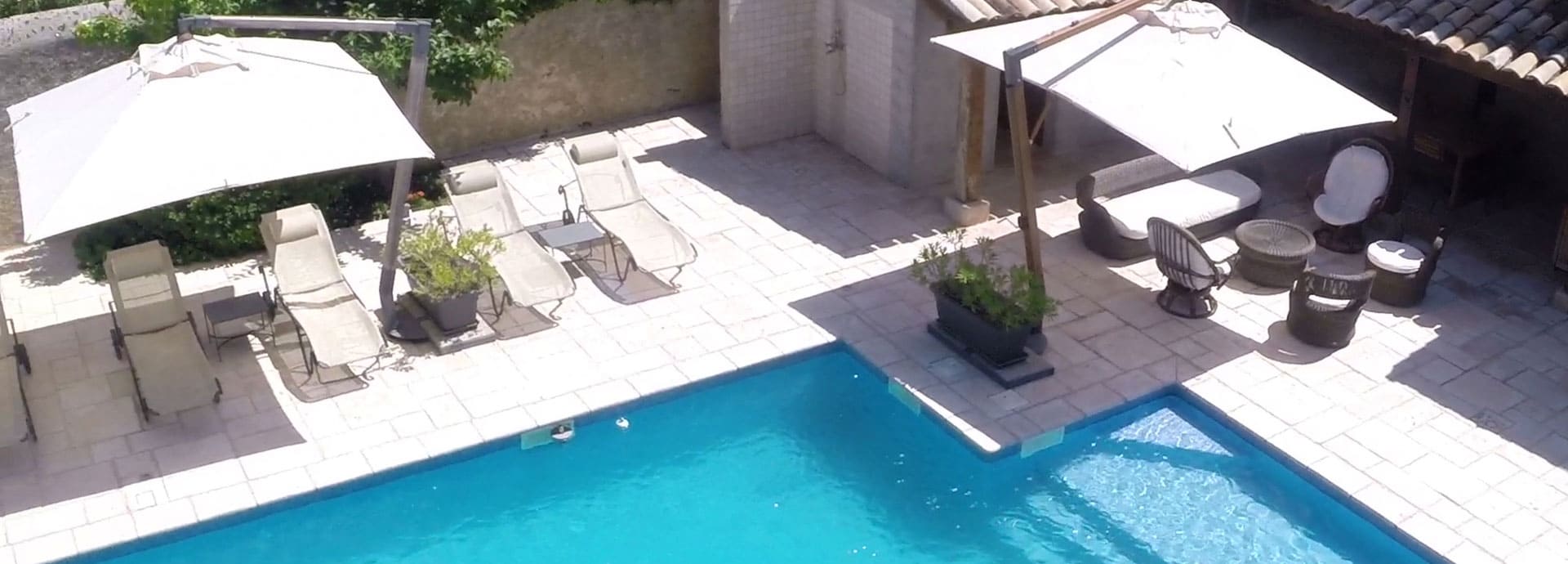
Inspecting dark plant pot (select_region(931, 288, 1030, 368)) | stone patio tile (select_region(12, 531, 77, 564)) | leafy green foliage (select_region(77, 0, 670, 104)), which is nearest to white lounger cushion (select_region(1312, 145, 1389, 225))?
dark plant pot (select_region(931, 288, 1030, 368))

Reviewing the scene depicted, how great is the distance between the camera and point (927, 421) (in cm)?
1093

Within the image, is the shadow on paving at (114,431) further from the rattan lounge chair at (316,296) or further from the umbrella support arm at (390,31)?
the umbrella support arm at (390,31)

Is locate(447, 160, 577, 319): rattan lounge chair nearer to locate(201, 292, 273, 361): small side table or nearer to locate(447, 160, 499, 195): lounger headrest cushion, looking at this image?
locate(447, 160, 499, 195): lounger headrest cushion

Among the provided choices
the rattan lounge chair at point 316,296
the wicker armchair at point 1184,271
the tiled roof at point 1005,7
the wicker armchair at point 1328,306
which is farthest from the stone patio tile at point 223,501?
the wicker armchair at point 1328,306

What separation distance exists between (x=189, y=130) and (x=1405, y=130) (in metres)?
10.5

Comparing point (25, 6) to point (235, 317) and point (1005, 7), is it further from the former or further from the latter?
point (1005, 7)

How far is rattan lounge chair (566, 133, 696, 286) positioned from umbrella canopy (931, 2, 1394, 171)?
3164 millimetres

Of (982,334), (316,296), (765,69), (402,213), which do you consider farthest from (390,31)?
(765,69)

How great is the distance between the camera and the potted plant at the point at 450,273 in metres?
11.4

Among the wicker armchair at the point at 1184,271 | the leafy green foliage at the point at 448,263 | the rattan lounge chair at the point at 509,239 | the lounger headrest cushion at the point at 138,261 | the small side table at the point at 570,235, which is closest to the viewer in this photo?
the lounger headrest cushion at the point at 138,261

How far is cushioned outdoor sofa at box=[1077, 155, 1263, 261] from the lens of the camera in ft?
42.5

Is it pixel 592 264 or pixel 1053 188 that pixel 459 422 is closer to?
pixel 592 264

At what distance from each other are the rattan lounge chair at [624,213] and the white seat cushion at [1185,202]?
12.6ft

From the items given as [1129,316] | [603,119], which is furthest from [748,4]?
[1129,316]
